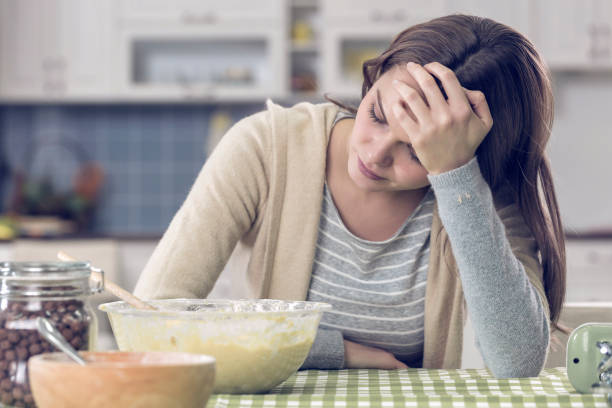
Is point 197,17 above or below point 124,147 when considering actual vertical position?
above

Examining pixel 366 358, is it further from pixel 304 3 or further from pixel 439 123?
pixel 304 3

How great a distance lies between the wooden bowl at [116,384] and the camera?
0.57 meters

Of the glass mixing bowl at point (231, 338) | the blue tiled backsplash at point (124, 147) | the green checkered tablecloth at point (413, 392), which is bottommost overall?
the blue tiled backsplash at point (124, 147)

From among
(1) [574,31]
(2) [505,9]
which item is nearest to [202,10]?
(2) [505,9]

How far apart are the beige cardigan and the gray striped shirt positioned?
3 centimetres

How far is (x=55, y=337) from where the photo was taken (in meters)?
0.64

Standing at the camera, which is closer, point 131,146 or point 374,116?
point 374,116

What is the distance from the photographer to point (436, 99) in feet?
3.56

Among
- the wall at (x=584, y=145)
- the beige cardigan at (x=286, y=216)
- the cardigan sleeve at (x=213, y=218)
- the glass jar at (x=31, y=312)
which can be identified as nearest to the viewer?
the glass jar at (x=31, y=312)

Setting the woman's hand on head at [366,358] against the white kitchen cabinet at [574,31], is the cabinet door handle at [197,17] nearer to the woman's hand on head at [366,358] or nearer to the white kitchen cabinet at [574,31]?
the white kitchen cabinet at [574,31]

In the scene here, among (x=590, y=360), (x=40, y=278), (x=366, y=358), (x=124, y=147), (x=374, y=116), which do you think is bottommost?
(x=124, y=147)

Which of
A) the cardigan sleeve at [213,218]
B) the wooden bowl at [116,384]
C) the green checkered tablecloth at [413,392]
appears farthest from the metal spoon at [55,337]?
the cardigan sleeve at [213,218]

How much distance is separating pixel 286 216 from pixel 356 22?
2752 millimetres

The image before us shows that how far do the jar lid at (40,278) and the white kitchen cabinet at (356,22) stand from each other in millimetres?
3251
